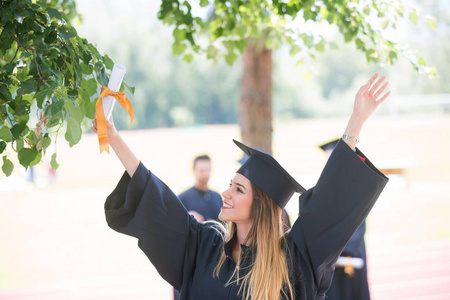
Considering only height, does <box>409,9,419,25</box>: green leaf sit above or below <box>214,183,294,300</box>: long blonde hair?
above

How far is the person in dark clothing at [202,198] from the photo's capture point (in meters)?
5.24

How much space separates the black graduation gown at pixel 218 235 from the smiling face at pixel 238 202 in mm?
135

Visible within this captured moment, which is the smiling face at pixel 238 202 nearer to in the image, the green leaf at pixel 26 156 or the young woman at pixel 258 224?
the young woman at pixel 258 224

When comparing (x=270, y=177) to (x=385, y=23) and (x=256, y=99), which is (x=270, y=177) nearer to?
(x=385, y=23)

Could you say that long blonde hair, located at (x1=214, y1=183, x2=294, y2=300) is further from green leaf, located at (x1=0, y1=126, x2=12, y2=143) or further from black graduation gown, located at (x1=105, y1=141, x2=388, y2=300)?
green leaf, located at (x1=0, y1=126, x2=12, y2=143)

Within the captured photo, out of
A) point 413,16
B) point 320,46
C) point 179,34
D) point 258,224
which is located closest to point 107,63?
point 258,224

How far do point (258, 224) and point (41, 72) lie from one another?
1024 millimetres

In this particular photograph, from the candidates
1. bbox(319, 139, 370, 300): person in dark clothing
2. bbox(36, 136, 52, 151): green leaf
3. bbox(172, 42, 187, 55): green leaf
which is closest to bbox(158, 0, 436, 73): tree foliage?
bbox(172, 42, 187, 55): green leaf

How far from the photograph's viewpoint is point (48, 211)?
49.3 feet

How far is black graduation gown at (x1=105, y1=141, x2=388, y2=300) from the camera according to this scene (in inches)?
81.2

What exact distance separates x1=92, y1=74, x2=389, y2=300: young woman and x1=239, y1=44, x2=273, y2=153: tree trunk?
2.71m

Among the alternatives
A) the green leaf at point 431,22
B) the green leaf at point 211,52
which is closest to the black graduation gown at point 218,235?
the green leaf at point 431,22

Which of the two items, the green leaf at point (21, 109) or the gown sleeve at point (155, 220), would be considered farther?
the gown sleeve at point (155, 220)

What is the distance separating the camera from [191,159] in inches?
918
